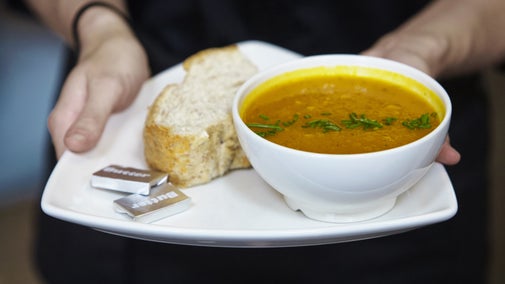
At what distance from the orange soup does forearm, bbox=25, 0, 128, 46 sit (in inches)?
24.2

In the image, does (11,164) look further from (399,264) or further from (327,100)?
(327,100)

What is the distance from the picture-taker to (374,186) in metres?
1.16

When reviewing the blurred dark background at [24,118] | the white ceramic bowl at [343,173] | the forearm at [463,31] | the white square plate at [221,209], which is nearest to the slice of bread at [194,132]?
the white square plate at [221,209]

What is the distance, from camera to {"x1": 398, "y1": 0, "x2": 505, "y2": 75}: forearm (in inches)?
64.8

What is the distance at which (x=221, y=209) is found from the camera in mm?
1299

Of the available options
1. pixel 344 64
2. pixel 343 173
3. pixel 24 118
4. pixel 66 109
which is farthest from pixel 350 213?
pixel 24 118

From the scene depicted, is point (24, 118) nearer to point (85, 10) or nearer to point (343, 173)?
point (85, 10)

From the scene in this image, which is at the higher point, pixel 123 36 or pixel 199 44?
pixel 123 36

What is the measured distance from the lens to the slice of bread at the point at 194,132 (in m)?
1.38

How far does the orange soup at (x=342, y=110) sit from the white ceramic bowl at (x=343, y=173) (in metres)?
0.04

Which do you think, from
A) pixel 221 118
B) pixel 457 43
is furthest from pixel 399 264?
pixel 221 118

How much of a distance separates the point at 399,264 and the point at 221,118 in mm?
767

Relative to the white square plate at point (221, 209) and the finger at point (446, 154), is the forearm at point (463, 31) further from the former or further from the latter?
the white square plate at point (221, 209)

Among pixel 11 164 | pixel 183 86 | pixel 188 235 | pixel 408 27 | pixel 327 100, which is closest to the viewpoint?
pixel 188 235
